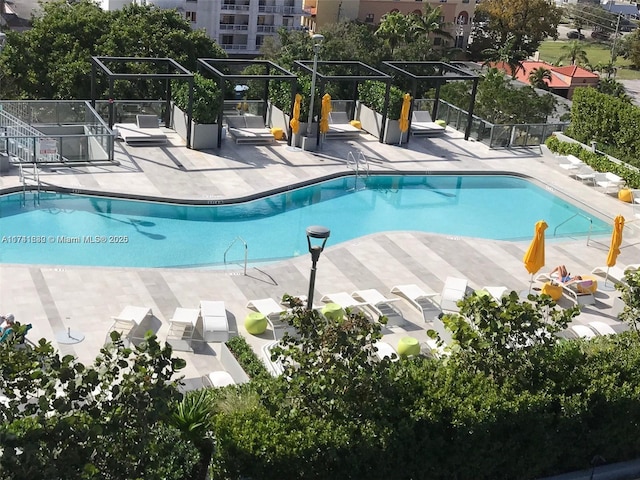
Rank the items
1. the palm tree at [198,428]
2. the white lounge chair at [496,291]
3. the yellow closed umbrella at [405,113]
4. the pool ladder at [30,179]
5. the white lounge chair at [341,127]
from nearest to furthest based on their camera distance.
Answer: the palm tree at [198,428], the white lounge chair at [496,291], the pool ladder at [30,179], the yellow closed umbrella at [405,113], the white lounge chair at [341,127]

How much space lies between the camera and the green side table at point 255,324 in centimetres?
1723

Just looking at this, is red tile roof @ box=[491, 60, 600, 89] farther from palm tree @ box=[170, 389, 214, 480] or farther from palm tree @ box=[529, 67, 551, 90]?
palm tree @ box=[170, 389, 214, 480]

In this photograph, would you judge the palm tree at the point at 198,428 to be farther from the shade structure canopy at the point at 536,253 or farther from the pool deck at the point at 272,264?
the shade structure canopy at the point at 536,253

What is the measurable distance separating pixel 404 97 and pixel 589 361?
60.3 feet

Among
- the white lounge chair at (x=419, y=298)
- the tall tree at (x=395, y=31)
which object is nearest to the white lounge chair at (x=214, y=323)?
the white lounge chair at (x=419, y=298)

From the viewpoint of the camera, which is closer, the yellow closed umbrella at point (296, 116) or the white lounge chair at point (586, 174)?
the yellow closed umbrella at point (296, 116)

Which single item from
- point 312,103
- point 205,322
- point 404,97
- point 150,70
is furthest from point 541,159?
point 205,322

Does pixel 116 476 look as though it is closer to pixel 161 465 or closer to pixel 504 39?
pixel 161 465

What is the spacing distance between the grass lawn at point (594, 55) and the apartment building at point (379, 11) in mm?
11912

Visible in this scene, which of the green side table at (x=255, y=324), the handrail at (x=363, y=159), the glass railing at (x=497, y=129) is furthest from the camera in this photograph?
the glass railing at (x=497, y=129)

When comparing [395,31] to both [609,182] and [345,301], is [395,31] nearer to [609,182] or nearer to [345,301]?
[609,182]

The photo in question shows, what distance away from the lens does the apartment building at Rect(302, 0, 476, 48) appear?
9288 centimetres

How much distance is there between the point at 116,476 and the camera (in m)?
9.96

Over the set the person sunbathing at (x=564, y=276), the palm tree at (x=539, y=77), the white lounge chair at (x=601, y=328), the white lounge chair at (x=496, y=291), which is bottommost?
the palm tree at (x=539, y=77)
